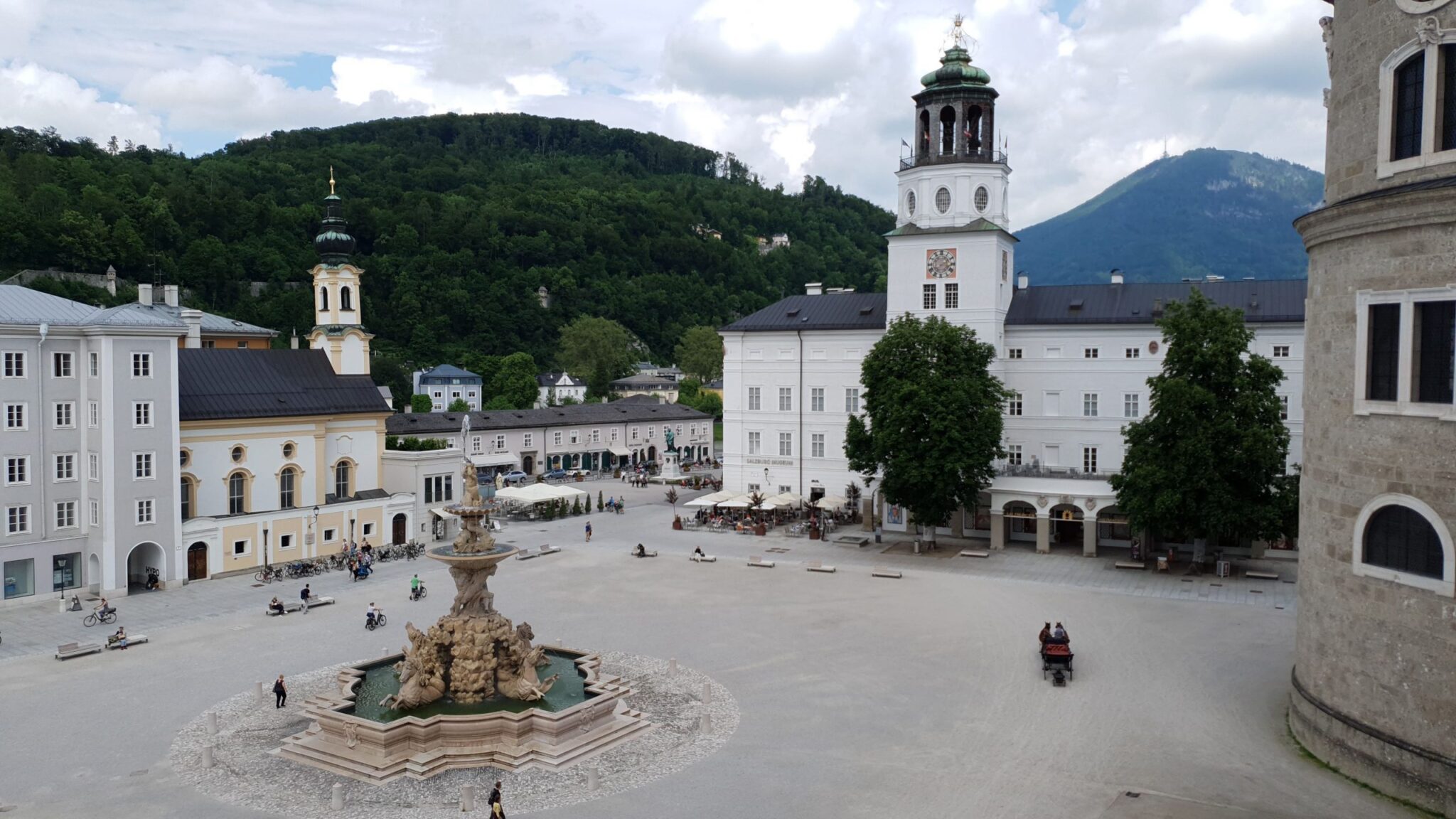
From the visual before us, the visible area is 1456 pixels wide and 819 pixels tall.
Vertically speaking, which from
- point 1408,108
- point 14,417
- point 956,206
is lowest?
point 14,417

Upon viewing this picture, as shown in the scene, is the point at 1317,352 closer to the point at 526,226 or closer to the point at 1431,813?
the point at 1431,813

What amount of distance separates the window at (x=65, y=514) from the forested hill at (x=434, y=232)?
65.0 metres

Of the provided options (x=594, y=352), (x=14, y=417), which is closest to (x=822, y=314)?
(x=14, y=417)

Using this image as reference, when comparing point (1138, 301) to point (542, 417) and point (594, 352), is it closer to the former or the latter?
point (542, 417)

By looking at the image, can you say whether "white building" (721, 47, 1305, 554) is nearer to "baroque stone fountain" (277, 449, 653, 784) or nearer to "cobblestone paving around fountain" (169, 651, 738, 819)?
"cobblestone paving around fountain" (169, 651, 738, 819)

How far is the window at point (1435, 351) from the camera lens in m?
14.7

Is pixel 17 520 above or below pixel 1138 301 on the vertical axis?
below

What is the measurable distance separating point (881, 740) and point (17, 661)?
70.4ft

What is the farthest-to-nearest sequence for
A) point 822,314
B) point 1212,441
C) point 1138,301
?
point 822,314 < point 1138,301 < point 1212,441

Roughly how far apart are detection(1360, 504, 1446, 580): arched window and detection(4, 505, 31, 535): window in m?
35.6

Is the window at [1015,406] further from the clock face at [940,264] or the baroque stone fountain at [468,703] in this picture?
the baroque stone fountain at [468,703]

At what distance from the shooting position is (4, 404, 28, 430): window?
30.2 m

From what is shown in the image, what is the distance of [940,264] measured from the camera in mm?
42781

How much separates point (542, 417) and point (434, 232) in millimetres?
61453
